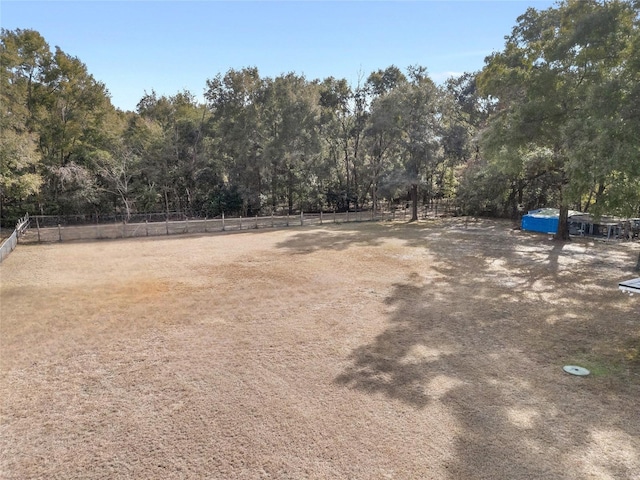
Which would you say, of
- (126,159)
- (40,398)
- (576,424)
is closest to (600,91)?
(576,424)

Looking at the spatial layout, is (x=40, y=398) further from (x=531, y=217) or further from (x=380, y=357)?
(x=531, y=217)

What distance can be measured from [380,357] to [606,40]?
14184 mm

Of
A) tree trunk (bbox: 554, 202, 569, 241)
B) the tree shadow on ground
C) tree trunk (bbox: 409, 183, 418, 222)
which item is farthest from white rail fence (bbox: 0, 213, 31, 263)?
tree trunk (bbox: 554, 202, 569, 241)

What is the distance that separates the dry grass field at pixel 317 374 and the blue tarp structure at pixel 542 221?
845cm

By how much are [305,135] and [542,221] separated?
17.0 meters

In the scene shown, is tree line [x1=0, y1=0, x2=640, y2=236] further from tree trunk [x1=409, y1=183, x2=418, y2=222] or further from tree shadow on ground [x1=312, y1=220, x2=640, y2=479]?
tree shadow on ground [x1=312, y1=220, x2=640, y2=479]

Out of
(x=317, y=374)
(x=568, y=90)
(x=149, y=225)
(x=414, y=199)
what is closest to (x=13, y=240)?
(x=149, y=225)

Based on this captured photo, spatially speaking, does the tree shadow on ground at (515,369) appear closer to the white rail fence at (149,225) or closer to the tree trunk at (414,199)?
the white rail fence at (149,225)

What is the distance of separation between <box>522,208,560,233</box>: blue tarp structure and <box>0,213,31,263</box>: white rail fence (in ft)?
83.9

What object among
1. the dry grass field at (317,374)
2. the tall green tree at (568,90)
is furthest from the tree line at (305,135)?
the dry grass field at (317,374)

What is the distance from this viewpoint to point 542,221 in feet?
68.2

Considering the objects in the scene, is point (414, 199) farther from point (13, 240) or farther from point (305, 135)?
point (13, 240)

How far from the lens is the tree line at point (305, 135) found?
1499 centimetres

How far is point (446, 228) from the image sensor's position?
23.4 m
